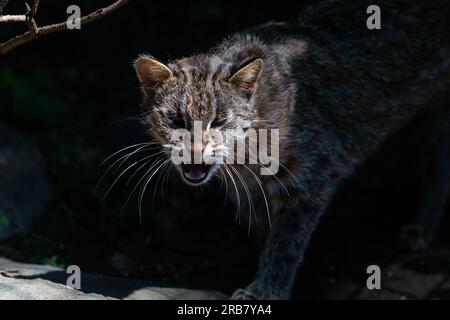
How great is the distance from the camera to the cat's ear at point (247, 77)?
A: 4254 mm

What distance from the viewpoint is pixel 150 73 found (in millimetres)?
4359

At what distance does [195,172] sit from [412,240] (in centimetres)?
260


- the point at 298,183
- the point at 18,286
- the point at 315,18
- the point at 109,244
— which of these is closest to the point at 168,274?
the point at 109,244

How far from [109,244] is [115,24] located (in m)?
1.98

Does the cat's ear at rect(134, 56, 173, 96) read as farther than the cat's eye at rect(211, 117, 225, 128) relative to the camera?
Yes

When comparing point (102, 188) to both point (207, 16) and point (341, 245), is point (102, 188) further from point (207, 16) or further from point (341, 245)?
point (341, 245)

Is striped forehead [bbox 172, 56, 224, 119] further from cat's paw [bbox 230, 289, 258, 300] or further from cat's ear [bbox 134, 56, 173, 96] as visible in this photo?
cat's paw [bbox 230, 289, 258, 300]

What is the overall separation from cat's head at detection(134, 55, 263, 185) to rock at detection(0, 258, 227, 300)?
806 millimetres

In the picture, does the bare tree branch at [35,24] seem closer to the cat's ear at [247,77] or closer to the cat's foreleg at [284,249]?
the cat's ear at [247,77]

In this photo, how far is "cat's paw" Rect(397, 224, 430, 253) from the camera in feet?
19.6

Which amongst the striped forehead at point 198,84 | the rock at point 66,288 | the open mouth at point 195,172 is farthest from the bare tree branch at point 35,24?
the rock at point 66,288

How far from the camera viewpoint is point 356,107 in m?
5.11

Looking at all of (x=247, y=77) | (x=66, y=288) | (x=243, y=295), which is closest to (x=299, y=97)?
(x=247, y=77)

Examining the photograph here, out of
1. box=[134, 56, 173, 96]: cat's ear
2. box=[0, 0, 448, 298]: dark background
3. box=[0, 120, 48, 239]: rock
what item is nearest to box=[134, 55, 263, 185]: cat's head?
box=[134, 56, 173, 96]: cat's ear
